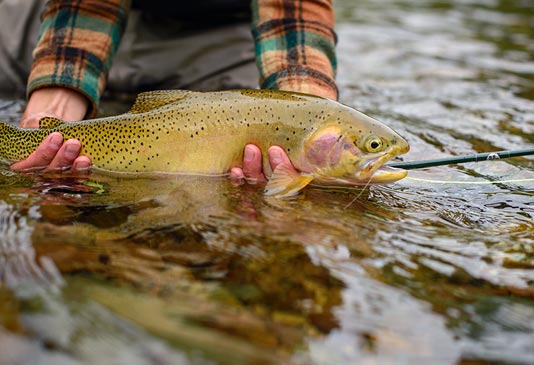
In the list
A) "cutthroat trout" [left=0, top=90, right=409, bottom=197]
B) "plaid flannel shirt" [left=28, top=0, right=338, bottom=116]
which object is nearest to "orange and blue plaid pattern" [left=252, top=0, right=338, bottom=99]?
"plaid flannel shirt" [left=28, top=0, right=338, bottom=116]

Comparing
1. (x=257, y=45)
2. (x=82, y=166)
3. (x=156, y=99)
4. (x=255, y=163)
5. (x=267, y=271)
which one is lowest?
(x=267, y=271)

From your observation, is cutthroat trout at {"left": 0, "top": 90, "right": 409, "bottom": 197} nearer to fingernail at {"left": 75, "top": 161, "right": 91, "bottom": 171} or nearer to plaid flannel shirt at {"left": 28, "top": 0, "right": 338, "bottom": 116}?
fingernail at {"left": 75, "top": 161, "right": 91, "bottom": 171}

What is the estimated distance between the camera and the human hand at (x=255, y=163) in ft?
8.52

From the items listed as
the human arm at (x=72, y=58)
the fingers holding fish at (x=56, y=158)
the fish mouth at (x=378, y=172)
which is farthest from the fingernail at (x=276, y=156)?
the human arm at (x=72, y=58)

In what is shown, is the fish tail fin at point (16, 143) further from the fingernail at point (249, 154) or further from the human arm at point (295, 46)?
the human arm at point (295, 46)

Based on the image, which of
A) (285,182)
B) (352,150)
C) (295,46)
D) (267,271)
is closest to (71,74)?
(295,46)

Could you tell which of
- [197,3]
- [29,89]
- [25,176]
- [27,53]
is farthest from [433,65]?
[25,176]

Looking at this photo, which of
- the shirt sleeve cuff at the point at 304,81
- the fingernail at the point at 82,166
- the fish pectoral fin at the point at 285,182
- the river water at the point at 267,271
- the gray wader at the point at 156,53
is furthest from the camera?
the gray wader at the point at 156,53

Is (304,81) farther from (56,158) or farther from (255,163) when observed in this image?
(56,158)

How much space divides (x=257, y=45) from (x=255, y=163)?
3.00 ft

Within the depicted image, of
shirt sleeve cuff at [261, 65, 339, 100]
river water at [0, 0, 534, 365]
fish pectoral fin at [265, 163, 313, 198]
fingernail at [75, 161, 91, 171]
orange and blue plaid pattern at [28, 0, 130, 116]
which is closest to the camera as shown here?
river water at [0, 0, 534, 365]

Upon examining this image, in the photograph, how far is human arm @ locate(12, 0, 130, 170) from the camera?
124 inches

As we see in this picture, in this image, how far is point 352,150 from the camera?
2541 mm

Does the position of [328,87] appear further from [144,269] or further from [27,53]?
[27,53]
